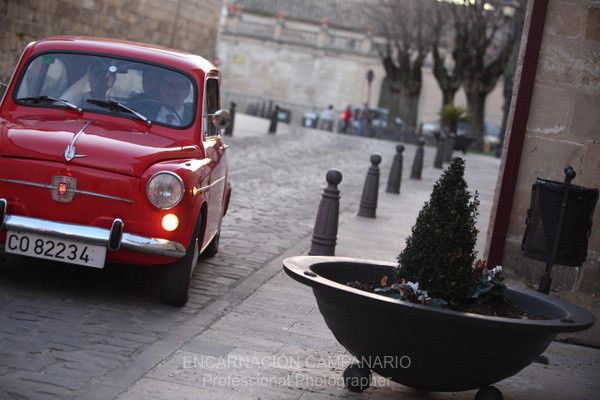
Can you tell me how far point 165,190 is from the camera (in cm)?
812

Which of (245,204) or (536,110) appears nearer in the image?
(536,110)

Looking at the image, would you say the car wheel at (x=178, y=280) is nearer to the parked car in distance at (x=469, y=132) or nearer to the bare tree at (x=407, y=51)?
the parked car in distance at (x=469, y=132)

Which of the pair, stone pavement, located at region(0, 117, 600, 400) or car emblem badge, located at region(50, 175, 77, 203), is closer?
Answer: stone pavement, located at region(0, 117, 600, 400)

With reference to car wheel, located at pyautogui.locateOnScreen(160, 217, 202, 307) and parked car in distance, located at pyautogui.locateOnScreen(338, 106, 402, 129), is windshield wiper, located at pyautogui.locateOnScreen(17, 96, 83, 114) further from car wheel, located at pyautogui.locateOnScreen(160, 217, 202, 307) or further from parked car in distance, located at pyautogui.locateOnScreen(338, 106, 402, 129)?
parked car in distance, located at pyautogui.locateOnScreen(338, 106, 402, 129)

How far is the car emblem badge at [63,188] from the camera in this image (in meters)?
8.04

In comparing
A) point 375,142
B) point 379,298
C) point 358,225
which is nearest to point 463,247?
point 379,298

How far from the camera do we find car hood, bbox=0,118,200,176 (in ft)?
26.7

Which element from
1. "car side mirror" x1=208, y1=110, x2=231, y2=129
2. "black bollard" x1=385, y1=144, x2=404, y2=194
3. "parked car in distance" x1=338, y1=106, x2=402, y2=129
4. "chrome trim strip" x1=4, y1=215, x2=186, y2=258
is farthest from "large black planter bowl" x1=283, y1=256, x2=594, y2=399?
"parked car in distance" x1=338, y1=106, x2=402, y2=129

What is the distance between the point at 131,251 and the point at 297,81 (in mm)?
76260

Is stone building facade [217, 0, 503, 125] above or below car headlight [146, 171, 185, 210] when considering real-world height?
above

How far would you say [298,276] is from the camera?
639 cm

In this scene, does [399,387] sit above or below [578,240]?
below

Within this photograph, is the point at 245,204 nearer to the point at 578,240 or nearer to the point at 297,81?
the point at 578,240

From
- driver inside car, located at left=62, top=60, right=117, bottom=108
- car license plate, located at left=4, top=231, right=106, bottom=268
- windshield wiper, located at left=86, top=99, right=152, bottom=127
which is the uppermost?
driver inside car, located at left=62, top=60, right=117, bottom=108
